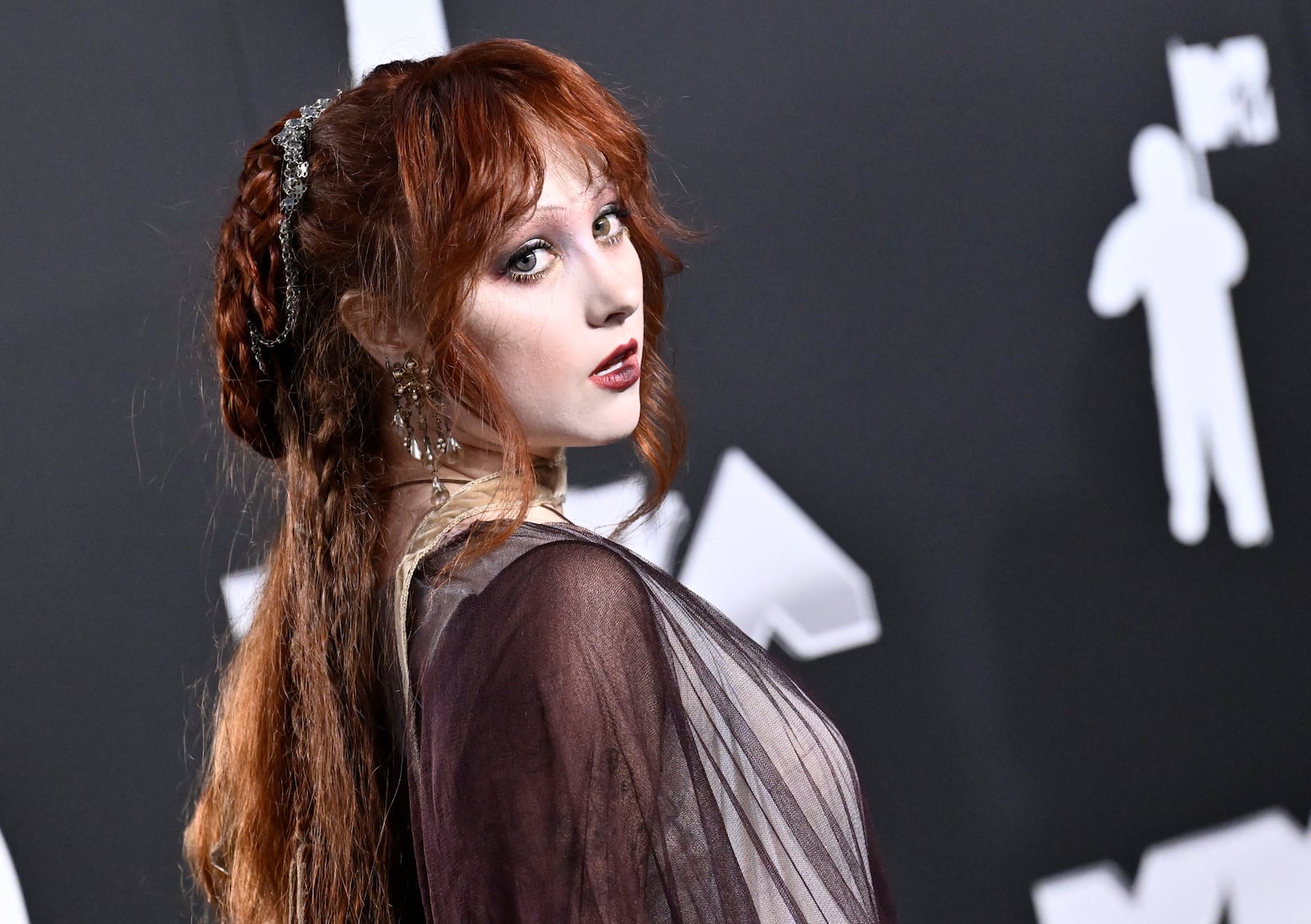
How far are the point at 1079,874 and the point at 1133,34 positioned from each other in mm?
1296

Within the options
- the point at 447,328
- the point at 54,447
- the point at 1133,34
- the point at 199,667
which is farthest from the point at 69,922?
the point at 1133,34

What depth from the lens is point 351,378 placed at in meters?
0.94

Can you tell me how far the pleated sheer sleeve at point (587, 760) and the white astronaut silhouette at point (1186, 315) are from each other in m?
1.31

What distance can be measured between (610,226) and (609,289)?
0.07m

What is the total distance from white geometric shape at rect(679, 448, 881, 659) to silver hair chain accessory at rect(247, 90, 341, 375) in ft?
2.90

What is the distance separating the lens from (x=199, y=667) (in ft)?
5.30

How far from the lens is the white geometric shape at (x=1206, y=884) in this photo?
1902 millimetres

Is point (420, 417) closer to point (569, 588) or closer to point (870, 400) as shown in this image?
point (569, 588)

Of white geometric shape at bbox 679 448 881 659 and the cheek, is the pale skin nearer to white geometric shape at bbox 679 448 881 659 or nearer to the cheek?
the cheek

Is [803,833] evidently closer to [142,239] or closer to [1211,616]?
[142,239]

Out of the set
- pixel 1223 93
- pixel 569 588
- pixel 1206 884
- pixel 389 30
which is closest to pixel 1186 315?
pixel 1223 93

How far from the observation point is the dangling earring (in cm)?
90

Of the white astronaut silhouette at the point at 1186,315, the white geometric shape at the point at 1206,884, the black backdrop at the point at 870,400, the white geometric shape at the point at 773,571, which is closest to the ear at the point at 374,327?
the black backdrop at the point at 870,400

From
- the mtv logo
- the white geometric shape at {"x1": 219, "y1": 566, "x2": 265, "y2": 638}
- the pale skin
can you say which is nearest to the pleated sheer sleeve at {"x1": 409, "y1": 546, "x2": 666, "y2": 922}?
the pale skin
